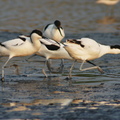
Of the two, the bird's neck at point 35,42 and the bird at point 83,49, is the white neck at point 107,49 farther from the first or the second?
the bird's neck at point 35,42

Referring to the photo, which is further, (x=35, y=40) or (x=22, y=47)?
(x=22, y=47)

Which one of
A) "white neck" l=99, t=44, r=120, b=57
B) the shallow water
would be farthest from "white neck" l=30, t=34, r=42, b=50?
"white neck" l=99, t=44, r=120, b=57

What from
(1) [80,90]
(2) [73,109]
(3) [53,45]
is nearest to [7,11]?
(3) [53,45]

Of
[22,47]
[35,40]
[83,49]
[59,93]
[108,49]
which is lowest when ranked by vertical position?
[59,93]

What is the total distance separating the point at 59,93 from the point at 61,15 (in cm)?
1547

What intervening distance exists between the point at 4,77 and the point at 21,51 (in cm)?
68

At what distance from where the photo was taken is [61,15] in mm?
22422

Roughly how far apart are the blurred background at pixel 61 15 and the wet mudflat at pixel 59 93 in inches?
295

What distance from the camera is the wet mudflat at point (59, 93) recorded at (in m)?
5.79

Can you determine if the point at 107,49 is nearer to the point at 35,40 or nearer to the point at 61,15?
the point at 35,40

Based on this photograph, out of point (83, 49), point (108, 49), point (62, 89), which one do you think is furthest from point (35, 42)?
point (108, 49)

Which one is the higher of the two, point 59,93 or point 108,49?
point 108,49

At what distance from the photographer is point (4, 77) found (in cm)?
896

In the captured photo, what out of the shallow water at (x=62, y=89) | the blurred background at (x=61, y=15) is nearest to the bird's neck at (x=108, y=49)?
the shallow water at (x=62, y=89)
